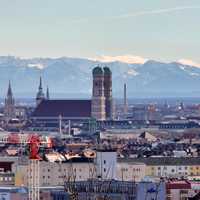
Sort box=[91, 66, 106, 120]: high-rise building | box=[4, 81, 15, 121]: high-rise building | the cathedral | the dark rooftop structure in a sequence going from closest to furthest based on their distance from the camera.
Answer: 1. box=[91, 66, 106, 120]: high-rise building
2. the cathedral
3. the dark rooftop structure
4. box=[4, 81, 15, 121]: high-rise building

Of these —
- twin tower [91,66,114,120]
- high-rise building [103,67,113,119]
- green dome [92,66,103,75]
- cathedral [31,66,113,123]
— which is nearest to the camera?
twin tower [91,66,114,120]

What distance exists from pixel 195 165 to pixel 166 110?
125m

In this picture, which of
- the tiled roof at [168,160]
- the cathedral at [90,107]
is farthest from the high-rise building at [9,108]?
the tiled roof at [168,160]

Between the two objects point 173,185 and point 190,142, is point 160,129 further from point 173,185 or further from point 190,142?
point 173,185

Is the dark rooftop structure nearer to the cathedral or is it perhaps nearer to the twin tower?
the cathedral

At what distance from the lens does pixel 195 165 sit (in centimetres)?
7306

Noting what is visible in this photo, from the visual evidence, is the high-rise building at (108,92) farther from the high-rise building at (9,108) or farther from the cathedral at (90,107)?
the high-rise building at (9,108)

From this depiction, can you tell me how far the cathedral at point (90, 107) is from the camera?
484 feet

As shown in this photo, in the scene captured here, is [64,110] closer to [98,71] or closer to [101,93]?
[98,71]

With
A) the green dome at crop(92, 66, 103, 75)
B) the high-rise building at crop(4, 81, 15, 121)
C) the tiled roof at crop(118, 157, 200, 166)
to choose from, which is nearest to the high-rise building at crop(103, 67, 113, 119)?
the green dome at crop(92, 66, 103, 75)

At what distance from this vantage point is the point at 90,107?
15000 cm

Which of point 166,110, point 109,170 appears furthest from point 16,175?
point 166,110

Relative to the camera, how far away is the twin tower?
147 meters

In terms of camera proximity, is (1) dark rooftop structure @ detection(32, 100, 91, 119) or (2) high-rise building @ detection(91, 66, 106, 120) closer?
(2) high-rise building @ detection(91, 66, 106, 120)
